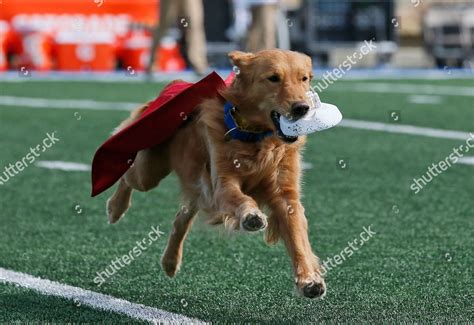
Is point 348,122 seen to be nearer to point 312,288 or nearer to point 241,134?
point 241,134

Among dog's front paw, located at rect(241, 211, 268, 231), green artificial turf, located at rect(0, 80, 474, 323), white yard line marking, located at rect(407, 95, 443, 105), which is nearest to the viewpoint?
dog's front paw, located at rect(241, 211, 268, 231)

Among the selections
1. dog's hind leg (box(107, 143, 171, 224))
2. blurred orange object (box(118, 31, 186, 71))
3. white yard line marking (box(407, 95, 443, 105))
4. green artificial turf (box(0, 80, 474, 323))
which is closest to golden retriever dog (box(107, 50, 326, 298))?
green artificial turf (box(0, 80, 474, 323))

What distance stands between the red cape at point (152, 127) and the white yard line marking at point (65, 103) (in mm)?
7400

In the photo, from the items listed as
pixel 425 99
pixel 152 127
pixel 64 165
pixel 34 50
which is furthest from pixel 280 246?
pixel 34 50

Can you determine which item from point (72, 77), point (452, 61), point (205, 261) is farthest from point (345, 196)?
point (452, 61)

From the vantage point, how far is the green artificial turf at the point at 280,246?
3.95 meters

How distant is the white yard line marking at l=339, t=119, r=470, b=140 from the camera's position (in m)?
9.60

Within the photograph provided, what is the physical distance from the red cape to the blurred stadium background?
44cm

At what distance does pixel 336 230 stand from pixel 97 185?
4.77ft

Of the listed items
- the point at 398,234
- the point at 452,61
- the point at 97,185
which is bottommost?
the point at 452,61

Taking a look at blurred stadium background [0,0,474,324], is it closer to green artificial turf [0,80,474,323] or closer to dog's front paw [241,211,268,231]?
green artificial turf [0,80,474,323]

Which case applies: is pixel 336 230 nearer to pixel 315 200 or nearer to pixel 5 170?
pixel 315 200

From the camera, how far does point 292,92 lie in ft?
12.6

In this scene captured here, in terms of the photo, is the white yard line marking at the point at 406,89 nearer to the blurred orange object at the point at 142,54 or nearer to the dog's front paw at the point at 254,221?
the blurred orange object at the point at 142,54
